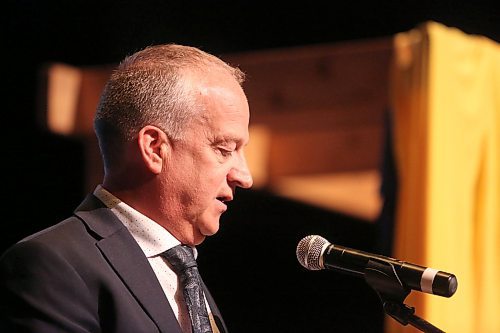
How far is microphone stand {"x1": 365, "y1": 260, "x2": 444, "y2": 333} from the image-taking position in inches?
70.8

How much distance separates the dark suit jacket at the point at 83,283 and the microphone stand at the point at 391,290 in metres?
0.37

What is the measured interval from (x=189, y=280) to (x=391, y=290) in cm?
41

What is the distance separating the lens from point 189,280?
2.01 m

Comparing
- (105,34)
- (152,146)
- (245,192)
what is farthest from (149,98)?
(245,192)

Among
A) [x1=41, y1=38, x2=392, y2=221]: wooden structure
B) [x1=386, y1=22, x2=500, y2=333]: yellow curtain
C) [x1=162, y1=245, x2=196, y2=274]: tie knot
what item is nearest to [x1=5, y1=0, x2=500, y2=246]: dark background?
[x1=41, y1=38, x2=392, y2=221]: wooden structure

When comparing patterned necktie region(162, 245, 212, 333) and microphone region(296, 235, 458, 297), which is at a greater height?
microphone region(296, 235, 458, 297)

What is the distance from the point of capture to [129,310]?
6.08 feet

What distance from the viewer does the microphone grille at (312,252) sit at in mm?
1907

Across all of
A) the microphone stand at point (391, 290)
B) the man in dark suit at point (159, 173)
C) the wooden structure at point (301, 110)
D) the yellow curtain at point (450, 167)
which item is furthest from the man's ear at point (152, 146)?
the wooden structure at point (301, 110)

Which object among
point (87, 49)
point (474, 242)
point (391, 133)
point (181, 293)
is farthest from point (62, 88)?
point (181, 293)

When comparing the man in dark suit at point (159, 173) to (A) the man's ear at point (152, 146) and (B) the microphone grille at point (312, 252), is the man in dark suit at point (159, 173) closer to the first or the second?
(A) the man's ear at point (152, 146)

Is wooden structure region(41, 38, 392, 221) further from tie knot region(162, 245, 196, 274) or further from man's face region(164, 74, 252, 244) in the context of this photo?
tie knot region(162, 245, 196, 274)

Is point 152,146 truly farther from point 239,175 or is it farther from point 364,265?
point 364,265

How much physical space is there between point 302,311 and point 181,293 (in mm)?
2448
